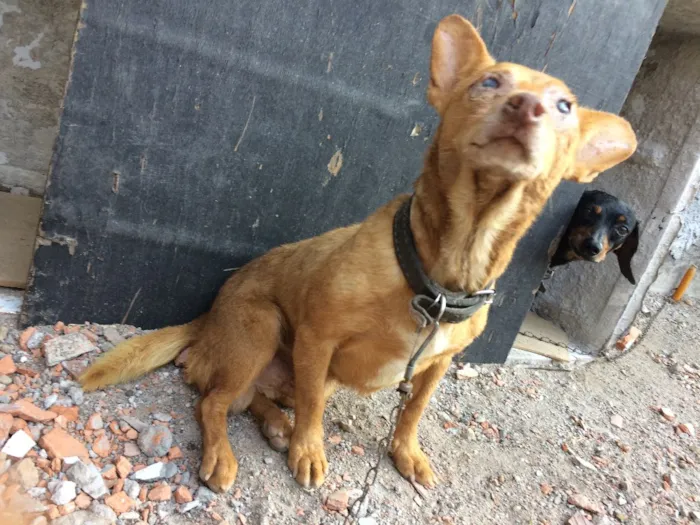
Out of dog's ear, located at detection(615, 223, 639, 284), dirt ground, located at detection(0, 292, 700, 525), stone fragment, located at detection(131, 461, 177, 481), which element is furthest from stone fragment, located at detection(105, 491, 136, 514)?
dog's ear, located at detection(615, 223, 639, 284)

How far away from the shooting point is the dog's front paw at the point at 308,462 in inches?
90.1

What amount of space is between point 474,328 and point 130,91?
190 centimetres

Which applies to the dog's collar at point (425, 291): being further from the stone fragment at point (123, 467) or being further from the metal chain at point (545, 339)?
the metal chain at point (545, 339)

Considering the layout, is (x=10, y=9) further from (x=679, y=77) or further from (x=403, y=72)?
(x=679, y=77)

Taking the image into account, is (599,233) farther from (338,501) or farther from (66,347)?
(66,347)

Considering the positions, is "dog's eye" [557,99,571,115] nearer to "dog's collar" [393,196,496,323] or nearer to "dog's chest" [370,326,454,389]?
"dog's collar" [393,196,496,323]

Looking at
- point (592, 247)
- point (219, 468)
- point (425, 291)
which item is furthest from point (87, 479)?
point (592, 247)

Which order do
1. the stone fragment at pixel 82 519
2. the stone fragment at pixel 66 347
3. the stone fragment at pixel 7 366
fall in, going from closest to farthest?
the stone fragment at pixel 82 519
the stone fragment at pixel 7 366
the stone fragment at pixel 66 347

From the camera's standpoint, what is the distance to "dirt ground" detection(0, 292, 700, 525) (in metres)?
2.09

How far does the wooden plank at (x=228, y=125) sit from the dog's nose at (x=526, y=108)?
1322 millimetres

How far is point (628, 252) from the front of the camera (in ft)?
13.4

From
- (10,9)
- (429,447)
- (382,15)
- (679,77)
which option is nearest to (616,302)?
(679,77)

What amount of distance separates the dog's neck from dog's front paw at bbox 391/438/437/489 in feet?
3.30

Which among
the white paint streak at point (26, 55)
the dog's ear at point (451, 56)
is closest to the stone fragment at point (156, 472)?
the dog's ear at point (451, 56)
